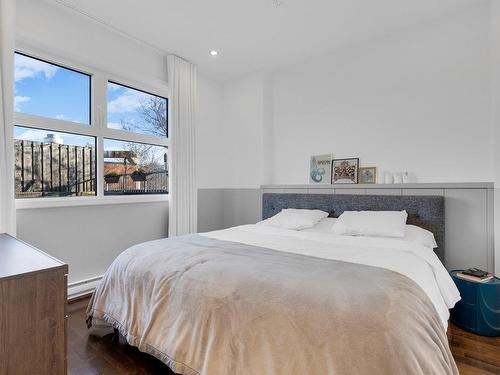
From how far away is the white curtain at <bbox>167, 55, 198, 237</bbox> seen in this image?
11.1 ft

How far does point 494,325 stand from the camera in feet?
6.60

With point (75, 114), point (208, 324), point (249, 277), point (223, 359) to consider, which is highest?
point (75, 114)

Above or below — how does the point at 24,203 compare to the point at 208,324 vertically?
above

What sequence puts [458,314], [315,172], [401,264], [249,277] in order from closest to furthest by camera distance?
[249,277] → [401,264] → [458,314] → [315,172]

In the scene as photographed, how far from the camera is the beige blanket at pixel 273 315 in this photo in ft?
3.23

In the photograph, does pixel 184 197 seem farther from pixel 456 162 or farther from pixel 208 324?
pixel 456 162

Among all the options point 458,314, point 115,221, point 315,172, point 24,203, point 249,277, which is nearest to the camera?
point 249,277

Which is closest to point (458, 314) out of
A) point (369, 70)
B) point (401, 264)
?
point (401, 264)

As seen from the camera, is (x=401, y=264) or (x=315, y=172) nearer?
(x=401, y=264)

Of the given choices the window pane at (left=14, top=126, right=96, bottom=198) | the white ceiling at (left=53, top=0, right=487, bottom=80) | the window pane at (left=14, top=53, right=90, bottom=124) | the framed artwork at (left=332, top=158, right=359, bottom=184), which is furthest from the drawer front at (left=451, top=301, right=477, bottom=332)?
the window pane at (left=14, top=53, right=90, bottom=124)

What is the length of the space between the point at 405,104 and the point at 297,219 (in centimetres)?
165

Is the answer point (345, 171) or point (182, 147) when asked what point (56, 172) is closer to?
point (182, 147)

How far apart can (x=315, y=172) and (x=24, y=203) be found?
9.75 ft

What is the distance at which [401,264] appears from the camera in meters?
1.55
